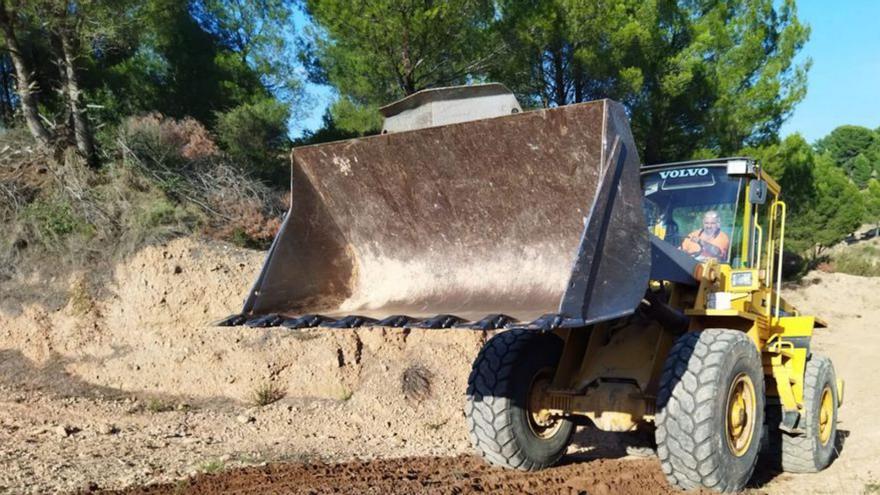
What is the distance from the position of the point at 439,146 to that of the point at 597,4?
9923 millimetres

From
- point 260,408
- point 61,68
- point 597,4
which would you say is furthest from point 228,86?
point 260,408

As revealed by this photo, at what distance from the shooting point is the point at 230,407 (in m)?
10.1

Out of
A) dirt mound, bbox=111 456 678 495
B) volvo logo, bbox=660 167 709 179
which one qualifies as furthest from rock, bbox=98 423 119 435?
volvo logo, bbox=660 167 709 179

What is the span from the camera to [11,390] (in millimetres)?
10539

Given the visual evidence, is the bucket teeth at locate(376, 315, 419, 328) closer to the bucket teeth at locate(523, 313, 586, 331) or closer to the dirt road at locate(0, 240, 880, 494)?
the bucket teeth at locate(523, 313, 586, 331)

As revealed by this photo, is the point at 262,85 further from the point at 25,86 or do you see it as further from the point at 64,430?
the point at 64,430

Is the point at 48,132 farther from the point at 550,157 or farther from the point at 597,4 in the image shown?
the point at 550,157

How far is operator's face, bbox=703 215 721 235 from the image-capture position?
6266 millimetres

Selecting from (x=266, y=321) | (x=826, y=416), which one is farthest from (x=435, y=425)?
(x=266, y=321)

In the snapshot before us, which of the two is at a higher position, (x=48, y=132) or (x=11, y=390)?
(x=48, y=132)

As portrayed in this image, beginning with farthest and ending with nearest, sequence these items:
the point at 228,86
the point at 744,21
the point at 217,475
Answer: the point at 744,21 < the point at 228,86 < the point at 217,475

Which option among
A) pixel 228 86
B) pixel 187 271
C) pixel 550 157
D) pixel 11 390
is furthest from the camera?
pixel 228 86

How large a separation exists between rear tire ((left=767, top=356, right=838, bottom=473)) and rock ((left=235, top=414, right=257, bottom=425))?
5.58 m

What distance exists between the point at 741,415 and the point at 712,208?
5.59ft
